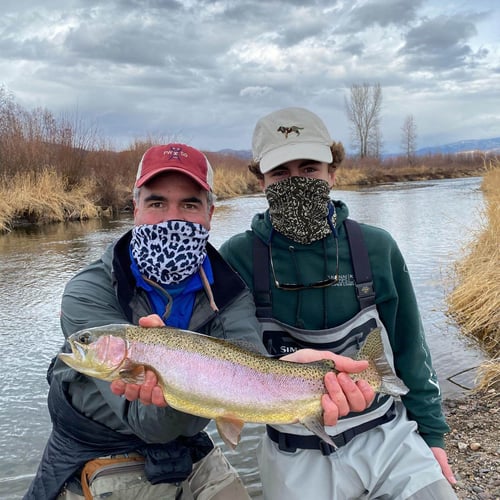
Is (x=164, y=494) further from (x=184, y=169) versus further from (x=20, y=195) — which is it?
(x=20, y=195)

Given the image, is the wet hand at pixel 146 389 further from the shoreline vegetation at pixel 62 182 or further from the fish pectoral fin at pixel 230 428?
the shoreline vegetation at pixel 62 182

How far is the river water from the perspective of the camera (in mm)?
4293

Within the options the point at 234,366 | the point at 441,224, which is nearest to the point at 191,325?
the point at 234,366

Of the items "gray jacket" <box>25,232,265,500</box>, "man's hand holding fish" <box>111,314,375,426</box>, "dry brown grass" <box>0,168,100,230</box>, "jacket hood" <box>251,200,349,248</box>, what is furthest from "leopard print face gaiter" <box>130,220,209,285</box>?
"dry brown grass" <box>0,168,100,230</box>

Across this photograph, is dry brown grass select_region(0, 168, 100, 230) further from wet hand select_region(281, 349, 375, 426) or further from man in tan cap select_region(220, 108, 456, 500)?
wet hand select_region(281, 349, 375, 426)

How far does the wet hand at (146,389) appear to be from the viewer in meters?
1.94

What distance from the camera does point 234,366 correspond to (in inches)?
78.6

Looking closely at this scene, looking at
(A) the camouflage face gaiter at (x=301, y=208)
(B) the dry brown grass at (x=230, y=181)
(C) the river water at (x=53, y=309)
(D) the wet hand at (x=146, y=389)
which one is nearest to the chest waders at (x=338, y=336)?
(A) the camouflage face gaiter at (x=301, y=208)

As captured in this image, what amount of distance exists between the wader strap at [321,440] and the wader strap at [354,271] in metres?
0.56

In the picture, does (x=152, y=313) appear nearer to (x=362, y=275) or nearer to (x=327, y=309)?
(x=327, y=309)

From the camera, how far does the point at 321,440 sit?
2502 millimetres

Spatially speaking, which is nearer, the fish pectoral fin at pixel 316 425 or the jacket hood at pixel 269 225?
the fish pectoral fin at pixel 316 425

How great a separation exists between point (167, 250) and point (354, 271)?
93cm

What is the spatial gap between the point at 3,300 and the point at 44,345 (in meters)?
2.41
